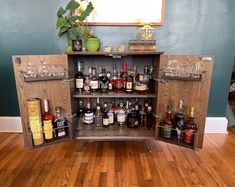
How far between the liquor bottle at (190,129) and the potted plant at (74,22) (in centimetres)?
112

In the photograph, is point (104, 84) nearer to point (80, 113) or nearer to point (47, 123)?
point (80, 113)

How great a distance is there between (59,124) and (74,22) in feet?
3.32

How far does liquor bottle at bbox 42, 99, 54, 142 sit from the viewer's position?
64.6 inches

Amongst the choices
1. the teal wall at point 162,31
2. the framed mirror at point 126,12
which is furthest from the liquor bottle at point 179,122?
the framed mirror at point 126,12

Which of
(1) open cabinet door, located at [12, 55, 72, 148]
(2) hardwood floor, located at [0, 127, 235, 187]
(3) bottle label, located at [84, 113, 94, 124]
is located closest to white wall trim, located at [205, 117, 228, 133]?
(2) hardwood floor, located at [0, 127, 235, 187]

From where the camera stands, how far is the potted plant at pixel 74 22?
1.77m

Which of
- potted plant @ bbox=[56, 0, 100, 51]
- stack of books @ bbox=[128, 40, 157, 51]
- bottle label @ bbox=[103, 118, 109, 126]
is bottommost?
bottle label @ bbox=[103, 118, 109, 126]

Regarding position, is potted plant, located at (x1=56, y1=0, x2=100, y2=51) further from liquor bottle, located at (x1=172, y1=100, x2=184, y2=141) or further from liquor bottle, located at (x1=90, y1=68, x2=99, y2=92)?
liquor bottle, located at (x1=172, y1=100, x2=184, y2=141)

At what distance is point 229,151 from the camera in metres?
1.92

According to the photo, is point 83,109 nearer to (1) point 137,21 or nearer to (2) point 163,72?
(2) point 163,72

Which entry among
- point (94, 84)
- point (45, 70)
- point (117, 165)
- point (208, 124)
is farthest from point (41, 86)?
point (208, 124)

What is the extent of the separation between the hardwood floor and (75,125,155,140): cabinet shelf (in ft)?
0.58

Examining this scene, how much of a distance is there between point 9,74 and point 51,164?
3.84 feet

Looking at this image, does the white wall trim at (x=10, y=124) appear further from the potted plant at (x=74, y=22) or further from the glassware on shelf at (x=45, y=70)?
the potted plant at (x=74, y=22)
